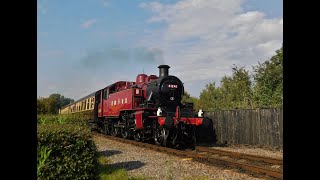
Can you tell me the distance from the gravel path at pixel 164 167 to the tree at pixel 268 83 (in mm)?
13584

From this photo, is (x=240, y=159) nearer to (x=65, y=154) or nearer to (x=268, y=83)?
(x=65, y=154)

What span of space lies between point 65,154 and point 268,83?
69.9ft

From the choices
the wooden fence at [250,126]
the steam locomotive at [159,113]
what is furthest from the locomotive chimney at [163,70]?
the wooden fence at [250,126]

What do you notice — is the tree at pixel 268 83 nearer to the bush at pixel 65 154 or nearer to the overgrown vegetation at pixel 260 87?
the overgrown vegetation at pixel 260 87

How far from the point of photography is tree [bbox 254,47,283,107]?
23.4 meters

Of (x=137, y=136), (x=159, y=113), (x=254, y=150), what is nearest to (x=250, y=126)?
(x=254, y=150)

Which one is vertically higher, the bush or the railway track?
the bush

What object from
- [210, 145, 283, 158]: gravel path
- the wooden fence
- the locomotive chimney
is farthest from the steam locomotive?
the wooden fence

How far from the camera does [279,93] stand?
23016mm

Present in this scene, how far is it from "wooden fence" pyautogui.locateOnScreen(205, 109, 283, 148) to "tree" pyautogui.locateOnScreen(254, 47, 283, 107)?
630 cm

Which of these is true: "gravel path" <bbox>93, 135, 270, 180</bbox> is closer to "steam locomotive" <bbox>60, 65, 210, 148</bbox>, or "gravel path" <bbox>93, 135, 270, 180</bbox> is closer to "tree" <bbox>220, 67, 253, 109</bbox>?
"steam locomotive" <bbox>60, 65, 210, 148</bbox>

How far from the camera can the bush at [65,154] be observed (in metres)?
5.77
